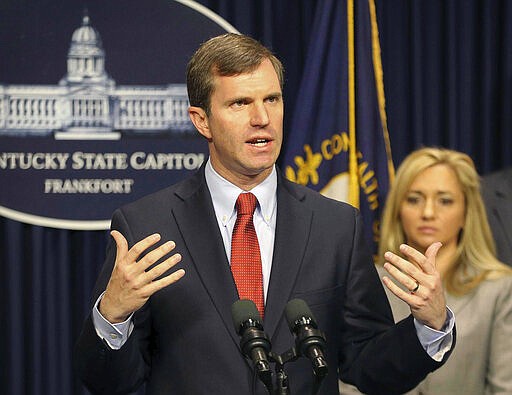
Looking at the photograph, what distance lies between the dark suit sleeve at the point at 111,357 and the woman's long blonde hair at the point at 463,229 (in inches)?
54.0

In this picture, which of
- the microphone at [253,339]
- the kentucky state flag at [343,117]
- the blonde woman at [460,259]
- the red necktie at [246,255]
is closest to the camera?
the microphone at [253,339]

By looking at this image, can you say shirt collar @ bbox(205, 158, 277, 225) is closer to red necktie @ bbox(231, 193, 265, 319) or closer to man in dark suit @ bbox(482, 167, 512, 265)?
red necktie @ bbox(231, 193, 265, 319)

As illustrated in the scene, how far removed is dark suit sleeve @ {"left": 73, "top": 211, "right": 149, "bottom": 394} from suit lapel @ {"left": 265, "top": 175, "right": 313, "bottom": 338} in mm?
286

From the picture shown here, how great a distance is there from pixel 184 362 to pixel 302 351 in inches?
18.2

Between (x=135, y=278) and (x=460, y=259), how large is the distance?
5.34 feet

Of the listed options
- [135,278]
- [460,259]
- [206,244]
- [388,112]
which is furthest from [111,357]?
[388,112]

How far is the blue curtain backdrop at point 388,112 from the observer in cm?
370

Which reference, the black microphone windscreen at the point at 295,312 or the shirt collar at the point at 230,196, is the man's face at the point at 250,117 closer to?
the shirt collar at the point at 230,196

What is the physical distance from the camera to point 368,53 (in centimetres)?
360

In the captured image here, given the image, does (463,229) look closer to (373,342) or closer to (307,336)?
(373,342)

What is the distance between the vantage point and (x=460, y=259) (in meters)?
3.09

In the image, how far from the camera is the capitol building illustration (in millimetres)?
3615

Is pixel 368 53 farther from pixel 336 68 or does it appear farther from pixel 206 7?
pixel 206 7

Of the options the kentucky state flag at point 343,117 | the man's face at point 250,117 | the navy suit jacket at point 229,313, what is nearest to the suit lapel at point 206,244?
the navy suit jacket at point 229,313
